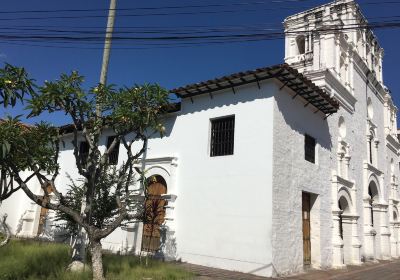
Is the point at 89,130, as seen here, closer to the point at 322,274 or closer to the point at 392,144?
the point at 322,274

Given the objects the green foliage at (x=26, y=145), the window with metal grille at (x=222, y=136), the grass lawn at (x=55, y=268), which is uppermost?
the window with metal grille at (x=222, y=136)

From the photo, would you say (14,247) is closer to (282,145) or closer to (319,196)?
(282,145)

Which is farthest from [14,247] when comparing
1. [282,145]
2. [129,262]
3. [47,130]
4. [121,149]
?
[282,145]

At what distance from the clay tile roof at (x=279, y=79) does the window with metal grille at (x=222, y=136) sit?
43.5 inches

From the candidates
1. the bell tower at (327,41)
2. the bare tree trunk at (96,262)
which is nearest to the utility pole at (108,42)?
the bare tree trunk at (96,262)

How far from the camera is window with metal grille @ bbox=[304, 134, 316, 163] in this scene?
1301 cm

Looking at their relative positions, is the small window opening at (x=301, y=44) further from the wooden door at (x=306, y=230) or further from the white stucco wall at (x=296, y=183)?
the wooden door at (x=306, y=230)

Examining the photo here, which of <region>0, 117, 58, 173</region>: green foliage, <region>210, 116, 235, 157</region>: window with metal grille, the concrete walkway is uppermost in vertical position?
<region>210, 116, 235, 157</region>: window with metal grille

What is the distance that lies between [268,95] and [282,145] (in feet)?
5.19

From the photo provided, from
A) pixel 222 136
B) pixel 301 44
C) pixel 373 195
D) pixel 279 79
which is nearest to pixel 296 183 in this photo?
pixel 222 136

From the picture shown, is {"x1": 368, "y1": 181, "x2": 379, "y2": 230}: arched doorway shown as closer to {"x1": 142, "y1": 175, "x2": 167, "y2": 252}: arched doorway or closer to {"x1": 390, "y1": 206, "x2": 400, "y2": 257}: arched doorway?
{"x1": 390, "y1": 206, "x2": 400, "y2": 257}: arched doorway

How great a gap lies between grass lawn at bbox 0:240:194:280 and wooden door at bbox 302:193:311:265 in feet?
16.8

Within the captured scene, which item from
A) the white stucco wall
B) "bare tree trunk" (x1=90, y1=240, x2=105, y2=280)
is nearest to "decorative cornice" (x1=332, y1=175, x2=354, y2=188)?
the white stucco wall

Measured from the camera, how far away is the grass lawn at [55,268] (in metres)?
7.62
